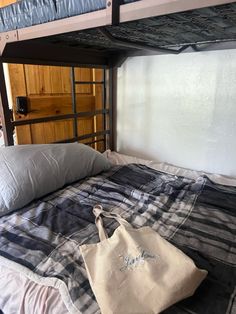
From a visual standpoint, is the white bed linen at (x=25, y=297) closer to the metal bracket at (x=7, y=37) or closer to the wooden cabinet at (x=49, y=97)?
the metal bracket at (x=7, y=37)

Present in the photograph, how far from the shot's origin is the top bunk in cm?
72

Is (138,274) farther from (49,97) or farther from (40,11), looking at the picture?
(49,97)

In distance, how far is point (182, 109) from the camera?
69.6 inches

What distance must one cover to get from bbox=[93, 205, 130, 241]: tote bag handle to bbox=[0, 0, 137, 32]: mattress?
0.80 metres

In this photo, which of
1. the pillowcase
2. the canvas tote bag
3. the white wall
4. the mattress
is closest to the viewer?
the canvas tote bag

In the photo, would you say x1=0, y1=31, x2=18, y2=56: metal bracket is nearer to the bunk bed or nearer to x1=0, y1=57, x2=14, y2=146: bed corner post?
the bunk bed

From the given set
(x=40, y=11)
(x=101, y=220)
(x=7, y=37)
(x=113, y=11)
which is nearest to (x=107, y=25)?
(x=113, y=11)

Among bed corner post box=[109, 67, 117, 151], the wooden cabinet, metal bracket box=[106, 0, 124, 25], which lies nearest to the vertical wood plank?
the wooden cabinet

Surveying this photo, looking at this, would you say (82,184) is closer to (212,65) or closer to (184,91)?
(184,91)

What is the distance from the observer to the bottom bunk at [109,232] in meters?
0.67

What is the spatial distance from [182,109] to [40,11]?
1169mm

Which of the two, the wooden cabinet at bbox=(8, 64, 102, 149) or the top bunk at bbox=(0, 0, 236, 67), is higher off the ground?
the top bunk at bbox=(0, 0, 236, 67)

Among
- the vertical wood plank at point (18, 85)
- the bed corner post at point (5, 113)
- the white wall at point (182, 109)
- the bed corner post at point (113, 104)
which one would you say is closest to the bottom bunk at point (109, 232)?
the white wall at point (182, 109)

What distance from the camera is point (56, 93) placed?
2062mm
